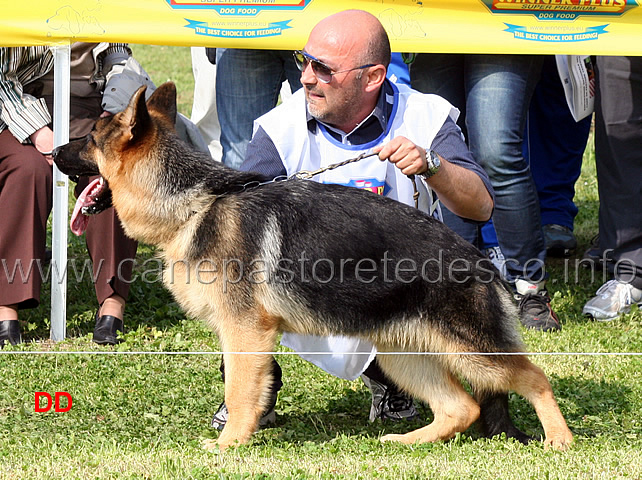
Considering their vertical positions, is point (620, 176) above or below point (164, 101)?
below

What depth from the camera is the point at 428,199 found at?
440 cm

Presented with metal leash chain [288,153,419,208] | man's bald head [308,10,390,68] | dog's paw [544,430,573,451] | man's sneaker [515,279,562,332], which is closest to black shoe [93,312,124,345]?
metal leash chain [288,153,419,208]

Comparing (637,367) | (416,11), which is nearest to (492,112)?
(416,11)

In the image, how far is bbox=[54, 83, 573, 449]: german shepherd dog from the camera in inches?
146

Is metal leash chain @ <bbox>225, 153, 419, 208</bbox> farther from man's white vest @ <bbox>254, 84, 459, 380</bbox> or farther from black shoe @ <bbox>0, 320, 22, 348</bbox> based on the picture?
black shoe @ <bbox>0, 320, 22, 348</bbox>

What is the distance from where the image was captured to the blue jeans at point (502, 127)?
5609mm

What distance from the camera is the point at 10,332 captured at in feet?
17.6

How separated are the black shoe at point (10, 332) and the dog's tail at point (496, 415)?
9.59 feet

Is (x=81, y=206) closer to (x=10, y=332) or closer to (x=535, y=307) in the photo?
(x=10, y=332)

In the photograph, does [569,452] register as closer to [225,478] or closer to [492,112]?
[225,478]

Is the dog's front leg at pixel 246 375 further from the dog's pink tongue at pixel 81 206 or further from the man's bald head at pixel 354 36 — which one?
the man's bald head at pixel 354 36

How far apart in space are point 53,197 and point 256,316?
2.23m

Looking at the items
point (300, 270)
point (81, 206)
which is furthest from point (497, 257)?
point (81, 206)

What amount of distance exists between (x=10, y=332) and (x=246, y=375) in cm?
230
